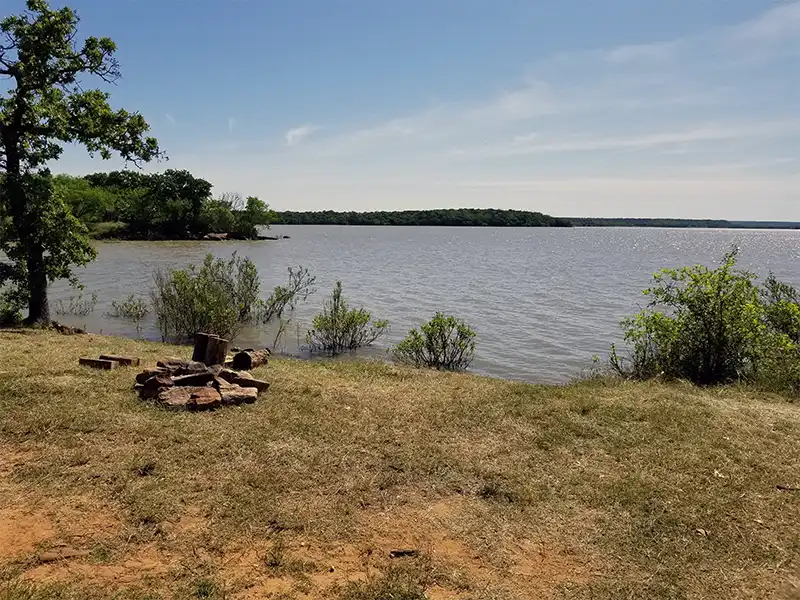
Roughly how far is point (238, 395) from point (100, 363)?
272cm

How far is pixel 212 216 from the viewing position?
69.4m

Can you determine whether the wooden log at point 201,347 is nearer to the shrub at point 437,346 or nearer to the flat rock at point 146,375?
the flat rock at point 146,375

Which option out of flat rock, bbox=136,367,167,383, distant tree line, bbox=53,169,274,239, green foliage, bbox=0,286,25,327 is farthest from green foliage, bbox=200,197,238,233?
flat rock, bbox=136,367,167,383

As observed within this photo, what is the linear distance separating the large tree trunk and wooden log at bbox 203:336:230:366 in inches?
242

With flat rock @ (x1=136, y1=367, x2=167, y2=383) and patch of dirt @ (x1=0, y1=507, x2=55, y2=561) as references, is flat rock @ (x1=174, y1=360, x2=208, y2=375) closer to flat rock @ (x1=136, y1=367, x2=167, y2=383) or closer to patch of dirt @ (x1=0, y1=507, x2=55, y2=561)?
flat rock @ (x1=136, y1=367, x2=167, y2=383)

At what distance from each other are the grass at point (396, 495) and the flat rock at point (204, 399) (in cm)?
16

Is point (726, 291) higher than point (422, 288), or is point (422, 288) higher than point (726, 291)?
point (726, 291)

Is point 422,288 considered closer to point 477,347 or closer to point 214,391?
point 477,347

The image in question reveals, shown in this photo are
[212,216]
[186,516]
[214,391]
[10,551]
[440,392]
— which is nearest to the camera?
[10,551]

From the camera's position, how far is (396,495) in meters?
4.93

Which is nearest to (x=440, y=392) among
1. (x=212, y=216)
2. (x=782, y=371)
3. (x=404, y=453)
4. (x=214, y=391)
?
(x=404, y=453)

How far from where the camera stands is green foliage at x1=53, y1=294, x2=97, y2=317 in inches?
717

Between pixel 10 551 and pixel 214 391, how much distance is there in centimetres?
330

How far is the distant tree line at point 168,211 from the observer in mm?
66125
